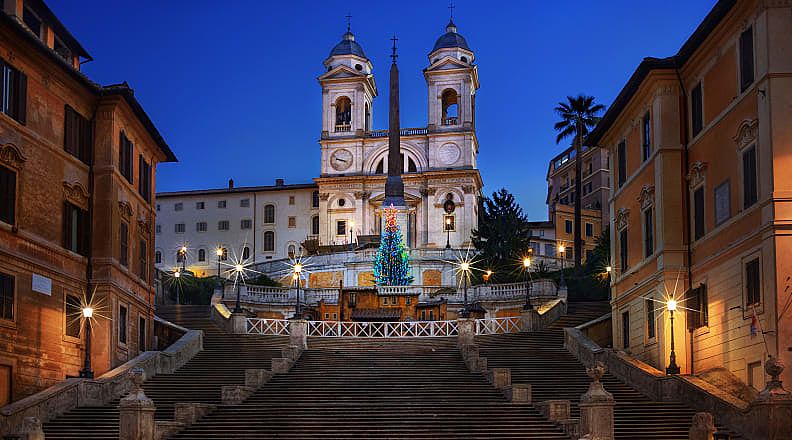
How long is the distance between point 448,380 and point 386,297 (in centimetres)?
2472

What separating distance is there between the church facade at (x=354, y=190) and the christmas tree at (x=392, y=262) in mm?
29917

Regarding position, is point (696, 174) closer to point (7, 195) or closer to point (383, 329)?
point (383, 329)

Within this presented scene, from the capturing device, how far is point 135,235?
4656 cm

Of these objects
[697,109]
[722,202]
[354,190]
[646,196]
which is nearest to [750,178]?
[722,202]

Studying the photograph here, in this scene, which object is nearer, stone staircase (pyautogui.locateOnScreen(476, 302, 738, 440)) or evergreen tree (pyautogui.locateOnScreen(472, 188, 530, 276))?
stone staircase (pyautogui.locateOnScreen(476, 302, 738, 440))

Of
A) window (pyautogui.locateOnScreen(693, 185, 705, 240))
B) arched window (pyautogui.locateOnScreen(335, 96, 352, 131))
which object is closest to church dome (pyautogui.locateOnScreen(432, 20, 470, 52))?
arched window (pyautogui.locateOnScreen(335, 96, 352, 131))

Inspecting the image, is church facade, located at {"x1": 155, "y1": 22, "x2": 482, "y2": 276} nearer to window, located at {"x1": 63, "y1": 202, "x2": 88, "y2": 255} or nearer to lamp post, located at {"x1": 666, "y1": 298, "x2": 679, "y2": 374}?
window, located at {"x1": 63, "y1": 202, "x2": 88, "y2": 255}

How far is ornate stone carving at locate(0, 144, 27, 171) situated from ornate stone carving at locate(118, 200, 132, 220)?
285 inches

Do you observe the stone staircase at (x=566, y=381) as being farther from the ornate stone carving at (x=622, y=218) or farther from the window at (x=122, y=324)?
the window at (x=122, y=324)

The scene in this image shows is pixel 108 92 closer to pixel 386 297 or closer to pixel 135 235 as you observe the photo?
pixel 135 235

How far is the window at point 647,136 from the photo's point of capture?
42.0 meters

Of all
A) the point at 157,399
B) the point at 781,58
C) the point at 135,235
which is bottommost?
the point at 157,399

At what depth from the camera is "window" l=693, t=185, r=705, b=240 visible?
37906 mm

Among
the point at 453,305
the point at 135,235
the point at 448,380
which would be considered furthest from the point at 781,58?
the point at 453,305
